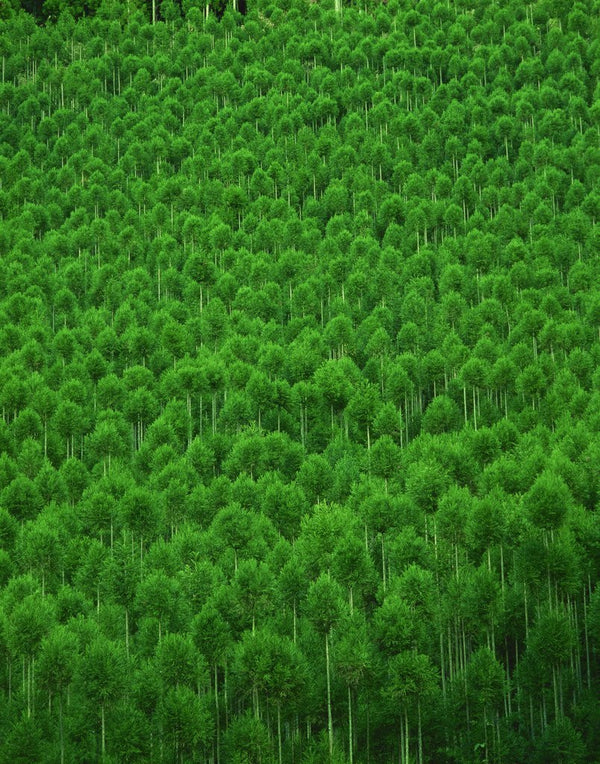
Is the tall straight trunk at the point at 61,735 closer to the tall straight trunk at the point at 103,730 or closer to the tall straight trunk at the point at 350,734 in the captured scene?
the tall straight trunk at the point at 103,730

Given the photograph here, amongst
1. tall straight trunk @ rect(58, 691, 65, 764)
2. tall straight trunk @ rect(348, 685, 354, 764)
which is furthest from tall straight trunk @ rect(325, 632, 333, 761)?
tall straight trunk @ rect(58, 691, 65, 764)

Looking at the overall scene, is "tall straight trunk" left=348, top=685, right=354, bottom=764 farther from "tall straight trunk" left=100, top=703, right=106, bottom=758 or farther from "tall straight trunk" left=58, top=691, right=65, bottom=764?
"tall straight trunk" left=58, top=691, right=65, bottom=764

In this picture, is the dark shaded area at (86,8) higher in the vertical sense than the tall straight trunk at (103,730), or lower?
higher

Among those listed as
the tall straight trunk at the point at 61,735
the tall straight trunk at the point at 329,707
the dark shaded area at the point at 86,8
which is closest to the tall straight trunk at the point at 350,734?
the tall straight trunk at the point at 329,707

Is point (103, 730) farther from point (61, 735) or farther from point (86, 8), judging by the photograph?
point (86, 8)

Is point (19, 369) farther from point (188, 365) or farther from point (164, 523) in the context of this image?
point (164, 523)

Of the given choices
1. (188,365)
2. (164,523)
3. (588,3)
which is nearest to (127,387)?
(188,365)

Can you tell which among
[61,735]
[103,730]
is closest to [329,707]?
[103,730]

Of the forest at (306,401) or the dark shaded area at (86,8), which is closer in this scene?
the forest at (306,401)
